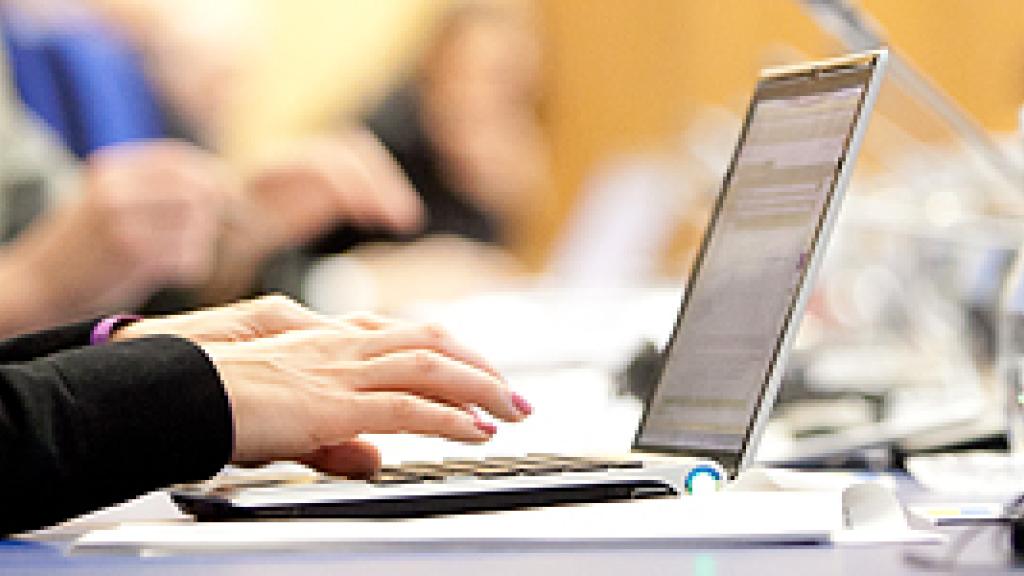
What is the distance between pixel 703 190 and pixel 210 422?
218cm

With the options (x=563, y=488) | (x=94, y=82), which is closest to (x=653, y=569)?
(x=563, y=488)

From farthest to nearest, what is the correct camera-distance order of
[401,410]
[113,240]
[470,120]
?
[470,120], [113,240], [401,410]

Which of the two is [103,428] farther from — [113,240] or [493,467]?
[113,240]

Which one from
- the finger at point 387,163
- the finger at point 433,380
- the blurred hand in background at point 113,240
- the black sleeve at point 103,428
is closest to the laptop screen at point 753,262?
the finger at point 433,380

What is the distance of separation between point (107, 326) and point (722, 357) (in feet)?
1.02

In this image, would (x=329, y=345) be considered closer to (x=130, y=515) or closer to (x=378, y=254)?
(x=130, y=515)

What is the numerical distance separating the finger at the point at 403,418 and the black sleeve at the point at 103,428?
67 millimetres

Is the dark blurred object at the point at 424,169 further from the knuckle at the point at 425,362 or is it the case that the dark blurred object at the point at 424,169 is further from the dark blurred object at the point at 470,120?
the knuckle at the point at 425,362

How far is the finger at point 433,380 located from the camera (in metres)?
0.83

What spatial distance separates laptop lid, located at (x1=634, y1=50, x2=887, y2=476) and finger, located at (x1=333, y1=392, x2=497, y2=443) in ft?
0.42

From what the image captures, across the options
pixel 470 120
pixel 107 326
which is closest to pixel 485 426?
pixel 107 326

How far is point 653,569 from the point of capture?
0.60 meters

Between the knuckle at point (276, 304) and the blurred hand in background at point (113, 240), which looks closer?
the knuckle at point (276, 304)

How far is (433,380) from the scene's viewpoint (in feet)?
2.72
